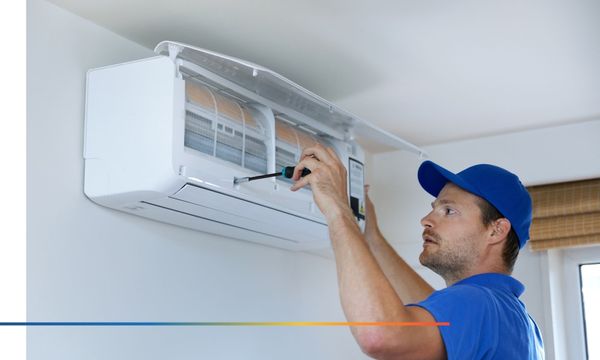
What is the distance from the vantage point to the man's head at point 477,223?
1.66 metres

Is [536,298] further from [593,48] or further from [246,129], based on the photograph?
[246,129]

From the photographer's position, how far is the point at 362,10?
2.06 metres

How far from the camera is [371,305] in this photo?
4.25 feet

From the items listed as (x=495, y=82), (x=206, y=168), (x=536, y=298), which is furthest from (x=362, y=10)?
(x=536, y=298)

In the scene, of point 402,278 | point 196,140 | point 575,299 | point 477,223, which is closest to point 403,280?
point 402,278

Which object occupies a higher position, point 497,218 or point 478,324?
point 497,218

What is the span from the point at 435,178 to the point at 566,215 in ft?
4.52

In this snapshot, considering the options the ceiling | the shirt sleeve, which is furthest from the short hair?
the ceiling

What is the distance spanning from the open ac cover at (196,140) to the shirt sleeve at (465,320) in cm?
76

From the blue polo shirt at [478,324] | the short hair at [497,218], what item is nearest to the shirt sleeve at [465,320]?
the blue polo shirt at [478,324]

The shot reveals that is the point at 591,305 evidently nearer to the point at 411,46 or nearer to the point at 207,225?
the point at 411,46

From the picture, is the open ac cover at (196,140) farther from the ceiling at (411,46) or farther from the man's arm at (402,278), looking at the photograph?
the man's arm at (402,278)

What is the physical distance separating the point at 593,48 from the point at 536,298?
1.10m

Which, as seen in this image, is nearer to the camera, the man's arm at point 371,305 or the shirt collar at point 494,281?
the man's arm at point 371,305
